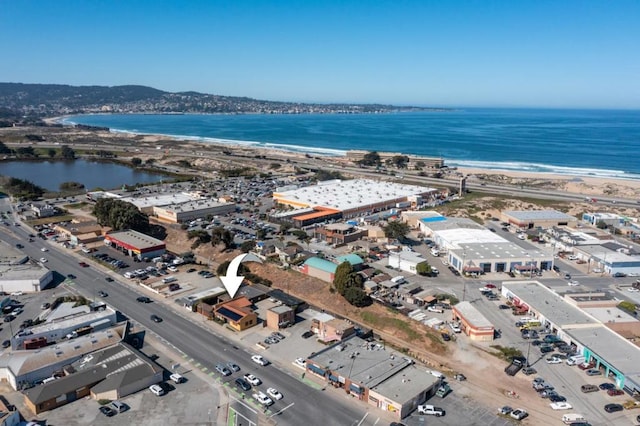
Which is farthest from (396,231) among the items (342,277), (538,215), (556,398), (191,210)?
(556,398)

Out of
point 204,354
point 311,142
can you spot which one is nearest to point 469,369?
point 204,354

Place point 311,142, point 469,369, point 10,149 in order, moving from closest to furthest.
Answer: point 469,369 → point 10,149 → point 311,142

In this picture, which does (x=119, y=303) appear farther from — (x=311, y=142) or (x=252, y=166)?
→ (x=311, y=142)

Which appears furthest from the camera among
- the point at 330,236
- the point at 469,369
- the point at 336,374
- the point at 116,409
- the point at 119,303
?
the point at 330,236

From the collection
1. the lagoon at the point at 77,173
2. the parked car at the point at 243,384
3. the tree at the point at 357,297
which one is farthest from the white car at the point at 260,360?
the lagoon at the point at 77,173

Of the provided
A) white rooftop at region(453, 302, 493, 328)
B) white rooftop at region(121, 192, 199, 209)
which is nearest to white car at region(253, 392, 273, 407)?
white rooftop at region(453, 302, 493, 328)

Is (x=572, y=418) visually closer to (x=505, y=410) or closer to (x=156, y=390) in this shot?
(x=505, y=410)
